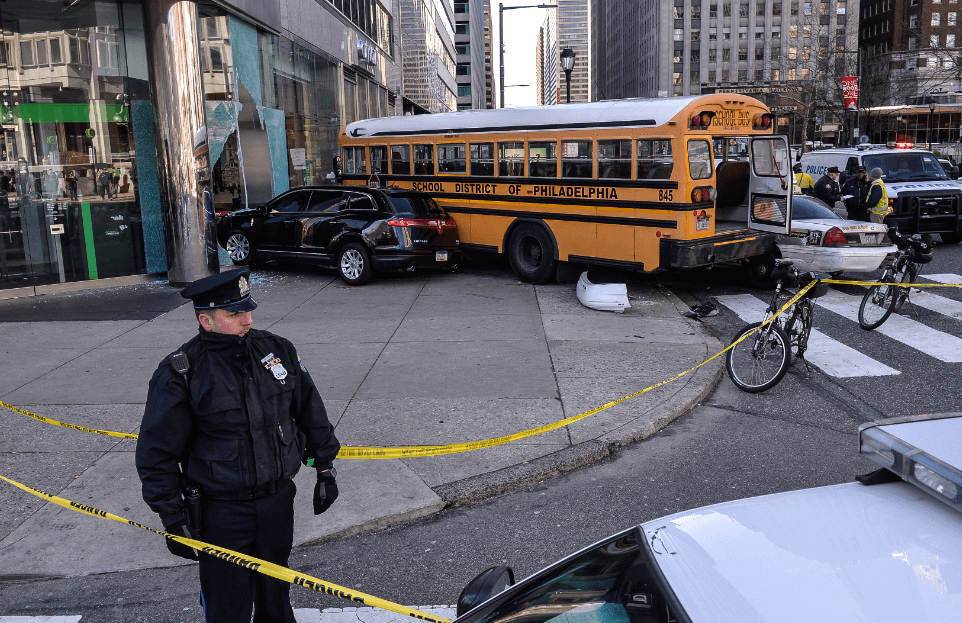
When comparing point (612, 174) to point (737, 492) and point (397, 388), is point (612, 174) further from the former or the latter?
point (737, 492)

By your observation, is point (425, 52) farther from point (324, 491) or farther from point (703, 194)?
point (324, 491)

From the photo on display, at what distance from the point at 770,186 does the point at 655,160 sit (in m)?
2.24

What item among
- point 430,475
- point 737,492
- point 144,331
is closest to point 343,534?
point 430,475

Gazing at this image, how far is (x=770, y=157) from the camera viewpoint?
41.0 feet

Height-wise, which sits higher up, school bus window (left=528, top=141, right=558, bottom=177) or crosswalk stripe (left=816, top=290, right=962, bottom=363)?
school bus window (left=528, top=141, right=558, bottom=177)

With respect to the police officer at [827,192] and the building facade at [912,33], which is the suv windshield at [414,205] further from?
the building facade at [912,33]

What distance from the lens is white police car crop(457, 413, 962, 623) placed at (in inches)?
64.9

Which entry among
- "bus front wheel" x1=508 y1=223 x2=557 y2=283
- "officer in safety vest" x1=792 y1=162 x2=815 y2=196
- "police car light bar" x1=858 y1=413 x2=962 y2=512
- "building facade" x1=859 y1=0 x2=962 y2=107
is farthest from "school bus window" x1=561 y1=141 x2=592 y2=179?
"building facade" x1=859 y1=0 x2=962 y2=107

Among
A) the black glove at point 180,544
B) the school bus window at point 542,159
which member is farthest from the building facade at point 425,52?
the black glove at point 180,544

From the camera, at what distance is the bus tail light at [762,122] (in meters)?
12.3

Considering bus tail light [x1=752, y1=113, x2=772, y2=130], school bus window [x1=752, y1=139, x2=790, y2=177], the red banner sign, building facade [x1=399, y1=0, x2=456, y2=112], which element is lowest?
school bus window [x1=752, y1=139, x2=790, y2=177]

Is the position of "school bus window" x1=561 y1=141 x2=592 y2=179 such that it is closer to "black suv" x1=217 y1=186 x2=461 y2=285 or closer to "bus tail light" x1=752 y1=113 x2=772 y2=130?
"black suv" x1=217 y1=186 x2=461 y2=285

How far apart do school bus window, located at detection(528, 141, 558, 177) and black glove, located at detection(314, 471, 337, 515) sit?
9.88 metres

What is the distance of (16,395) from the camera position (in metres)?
7.52
